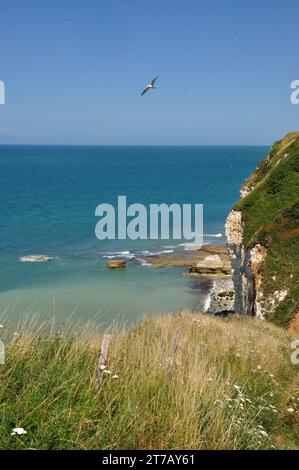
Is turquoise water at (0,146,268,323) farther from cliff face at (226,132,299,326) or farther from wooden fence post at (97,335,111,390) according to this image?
cliff face at (226,132,299,326)

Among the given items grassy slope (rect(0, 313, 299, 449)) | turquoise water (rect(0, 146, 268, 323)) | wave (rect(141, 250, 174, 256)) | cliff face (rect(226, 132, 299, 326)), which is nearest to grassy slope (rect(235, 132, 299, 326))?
cliff face (rect(226, 132, 299, 326))

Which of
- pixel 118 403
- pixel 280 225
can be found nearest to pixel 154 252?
pixel 280 225

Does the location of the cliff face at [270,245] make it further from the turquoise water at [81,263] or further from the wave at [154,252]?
the wave at [154,252]

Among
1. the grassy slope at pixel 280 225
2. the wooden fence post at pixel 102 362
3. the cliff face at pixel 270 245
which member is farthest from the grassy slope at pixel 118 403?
the grassy slope at pixel 280 225

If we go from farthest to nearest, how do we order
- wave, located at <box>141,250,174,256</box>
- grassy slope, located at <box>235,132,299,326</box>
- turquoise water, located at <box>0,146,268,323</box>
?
wave, located at <box>141,250,174,256</box>
turquoise water, located at <box>0,146,268,323</box>
grassy slope, located at <box>235,132,299,326</box>

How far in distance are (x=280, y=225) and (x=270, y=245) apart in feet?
4.09

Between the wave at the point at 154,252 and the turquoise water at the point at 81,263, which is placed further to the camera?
the wave at the point at 154,252

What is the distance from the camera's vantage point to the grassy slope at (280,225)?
74.5ft

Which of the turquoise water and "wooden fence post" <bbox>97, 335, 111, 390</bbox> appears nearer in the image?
"wooden fence post" <bbox>97, 335, 111, 390</bbox>

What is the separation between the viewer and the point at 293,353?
45.3 feet

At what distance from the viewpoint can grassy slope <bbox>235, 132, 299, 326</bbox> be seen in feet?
74.5

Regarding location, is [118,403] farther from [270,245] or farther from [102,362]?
[270,245]

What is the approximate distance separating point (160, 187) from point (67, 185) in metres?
26.4
